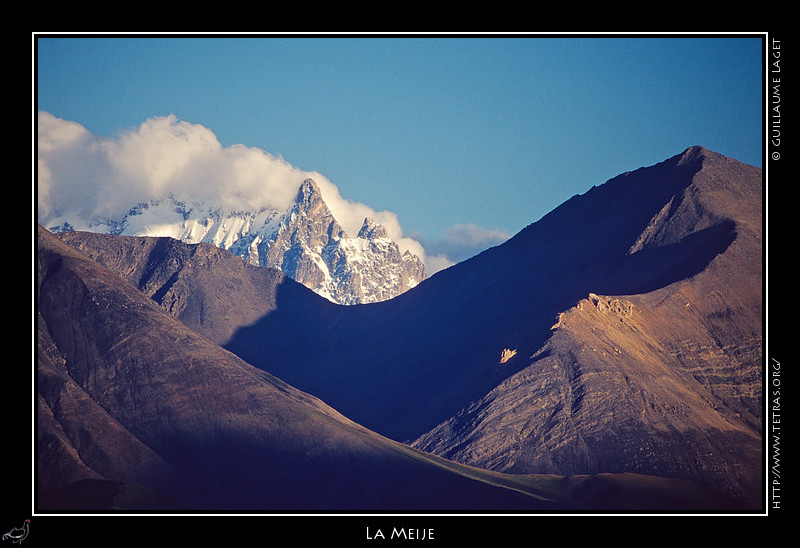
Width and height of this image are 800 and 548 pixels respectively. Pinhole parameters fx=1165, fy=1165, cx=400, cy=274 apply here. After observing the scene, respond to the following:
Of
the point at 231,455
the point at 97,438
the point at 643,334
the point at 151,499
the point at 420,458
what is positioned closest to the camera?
the point at 151,499

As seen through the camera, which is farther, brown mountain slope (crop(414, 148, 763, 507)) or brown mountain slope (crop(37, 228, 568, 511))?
brown mountain slope (crop(414, 148, 763, 507))

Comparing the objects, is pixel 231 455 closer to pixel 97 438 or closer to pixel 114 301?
pixel 97 438

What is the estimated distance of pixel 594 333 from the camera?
15750 centimetres

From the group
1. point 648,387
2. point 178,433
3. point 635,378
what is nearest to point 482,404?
point 635,378
